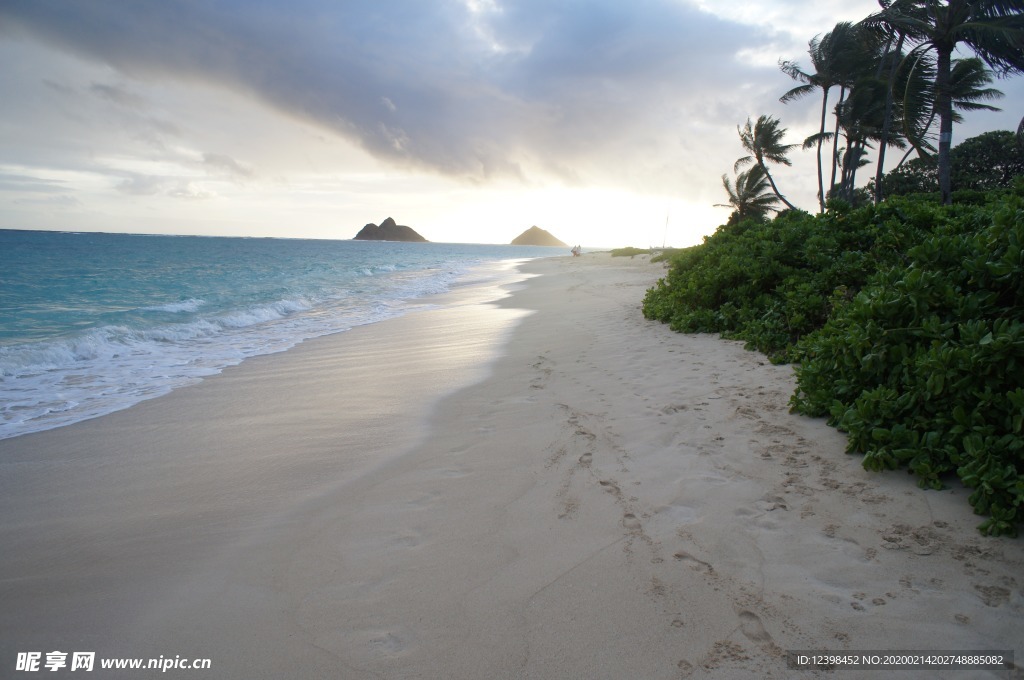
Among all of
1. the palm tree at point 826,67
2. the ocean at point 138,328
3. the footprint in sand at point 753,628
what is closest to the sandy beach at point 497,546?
the footprint in sand at point 753,628

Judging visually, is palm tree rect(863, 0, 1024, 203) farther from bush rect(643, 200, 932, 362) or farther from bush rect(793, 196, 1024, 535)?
bush rect(793, 196, 1024, 535)

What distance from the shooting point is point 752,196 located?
35.0 m

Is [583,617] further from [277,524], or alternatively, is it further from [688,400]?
[688,400]

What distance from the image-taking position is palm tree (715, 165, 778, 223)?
34094mm

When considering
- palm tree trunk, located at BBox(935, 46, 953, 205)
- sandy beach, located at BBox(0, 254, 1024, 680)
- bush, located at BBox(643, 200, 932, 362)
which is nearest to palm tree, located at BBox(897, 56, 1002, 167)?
palm tree trunk, located at BBox(935, 46, 953, 205)

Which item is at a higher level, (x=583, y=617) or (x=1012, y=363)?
(x=1012, y=363)

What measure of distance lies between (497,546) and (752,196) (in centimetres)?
3794

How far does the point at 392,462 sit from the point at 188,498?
137 cm

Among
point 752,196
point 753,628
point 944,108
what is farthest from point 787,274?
point 752,196

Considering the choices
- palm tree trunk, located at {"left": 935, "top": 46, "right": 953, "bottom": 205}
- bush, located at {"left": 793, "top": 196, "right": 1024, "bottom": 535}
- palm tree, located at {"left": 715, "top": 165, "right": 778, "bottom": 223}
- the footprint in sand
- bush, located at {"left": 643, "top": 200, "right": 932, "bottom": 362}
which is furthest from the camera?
palm tree, located at {"left": 715, "top": 165, "right": 778, "bottom": 223}

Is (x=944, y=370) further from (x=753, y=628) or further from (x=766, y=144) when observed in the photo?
(x=766, y=144)

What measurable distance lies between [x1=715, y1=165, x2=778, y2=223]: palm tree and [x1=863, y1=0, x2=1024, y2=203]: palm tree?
18297mm

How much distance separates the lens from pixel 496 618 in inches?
87.4

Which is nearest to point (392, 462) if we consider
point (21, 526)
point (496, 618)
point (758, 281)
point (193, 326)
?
point (496, 618)
